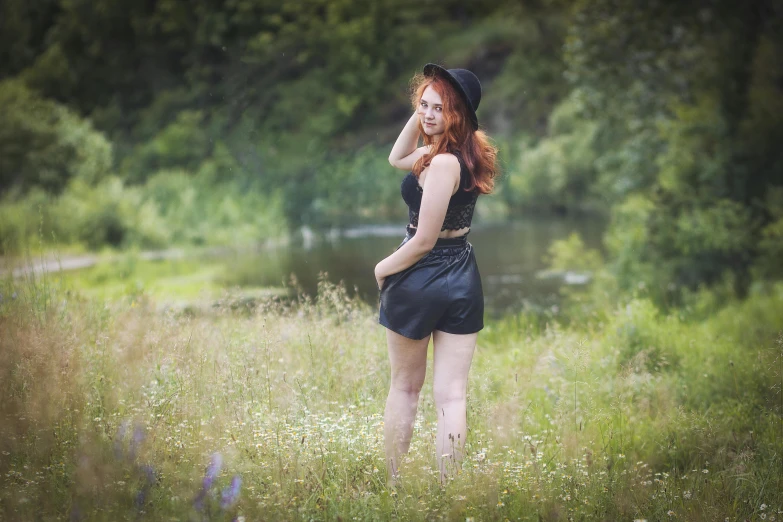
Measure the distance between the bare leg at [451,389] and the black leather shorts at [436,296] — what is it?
6cm

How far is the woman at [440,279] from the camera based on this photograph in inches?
141

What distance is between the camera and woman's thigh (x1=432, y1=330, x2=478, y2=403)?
3633 mm

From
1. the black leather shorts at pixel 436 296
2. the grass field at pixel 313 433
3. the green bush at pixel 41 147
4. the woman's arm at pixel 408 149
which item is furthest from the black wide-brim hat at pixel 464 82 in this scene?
the green bush at pixel 41 147

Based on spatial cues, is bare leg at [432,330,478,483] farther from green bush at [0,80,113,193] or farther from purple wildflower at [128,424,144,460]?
green bush at [0,80,113,193]

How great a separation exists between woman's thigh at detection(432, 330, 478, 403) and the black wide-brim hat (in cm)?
94

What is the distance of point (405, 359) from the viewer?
3.71 m

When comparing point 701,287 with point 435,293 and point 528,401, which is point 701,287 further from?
point 435,293

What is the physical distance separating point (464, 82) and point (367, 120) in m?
33.5

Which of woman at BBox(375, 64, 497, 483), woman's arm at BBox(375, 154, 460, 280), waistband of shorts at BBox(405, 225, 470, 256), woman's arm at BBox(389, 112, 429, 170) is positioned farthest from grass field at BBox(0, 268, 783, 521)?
woman's arm at BBox(389, 112, 429, 170)

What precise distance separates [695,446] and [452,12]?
122ft

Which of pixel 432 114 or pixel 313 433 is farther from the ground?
pixel 432 114

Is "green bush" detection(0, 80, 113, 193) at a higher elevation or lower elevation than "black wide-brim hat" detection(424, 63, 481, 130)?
lower

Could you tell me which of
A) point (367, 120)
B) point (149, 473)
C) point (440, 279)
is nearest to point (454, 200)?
point (440, 279)

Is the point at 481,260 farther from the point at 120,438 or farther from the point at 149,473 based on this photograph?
the point at 149,473
